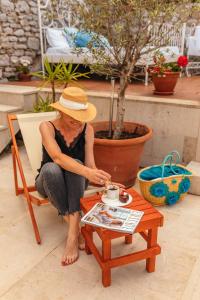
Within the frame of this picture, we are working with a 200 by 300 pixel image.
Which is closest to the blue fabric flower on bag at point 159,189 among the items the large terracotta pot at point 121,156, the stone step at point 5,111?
the large terracotta pot at point 121,156

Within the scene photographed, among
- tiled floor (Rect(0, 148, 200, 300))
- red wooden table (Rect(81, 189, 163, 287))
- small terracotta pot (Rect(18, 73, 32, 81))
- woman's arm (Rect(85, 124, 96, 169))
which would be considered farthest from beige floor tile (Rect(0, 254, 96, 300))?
small terracotta pot (Rect(18, 73, 32, 81))

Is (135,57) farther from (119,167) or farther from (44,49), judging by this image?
(44,49)

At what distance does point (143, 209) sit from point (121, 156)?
1.02 metres

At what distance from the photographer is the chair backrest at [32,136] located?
246 cm

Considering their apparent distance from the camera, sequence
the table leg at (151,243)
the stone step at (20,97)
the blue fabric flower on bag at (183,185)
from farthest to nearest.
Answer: the stone step at (20,97) → the blue fabric flower on bag at (183,185) → the table leg at (151,243)

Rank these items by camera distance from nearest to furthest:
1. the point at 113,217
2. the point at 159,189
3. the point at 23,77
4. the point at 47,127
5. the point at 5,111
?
the point at 113,217, the point at 47,127, the point at 159,189, the point at 5,111, the point at 23,77

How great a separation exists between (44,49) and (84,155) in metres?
4.03

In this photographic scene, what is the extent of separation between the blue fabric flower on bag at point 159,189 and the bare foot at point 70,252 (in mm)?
805

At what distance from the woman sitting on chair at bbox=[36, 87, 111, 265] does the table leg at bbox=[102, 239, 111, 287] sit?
278 mm

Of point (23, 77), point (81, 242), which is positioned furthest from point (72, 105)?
point (23, 77)

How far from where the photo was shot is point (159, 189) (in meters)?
2.42

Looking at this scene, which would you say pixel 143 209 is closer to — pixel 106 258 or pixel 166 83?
pixel 106 258

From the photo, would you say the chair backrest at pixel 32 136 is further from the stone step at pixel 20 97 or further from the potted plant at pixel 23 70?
the potted plant at pixel 23 70

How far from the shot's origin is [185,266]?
183 cm
